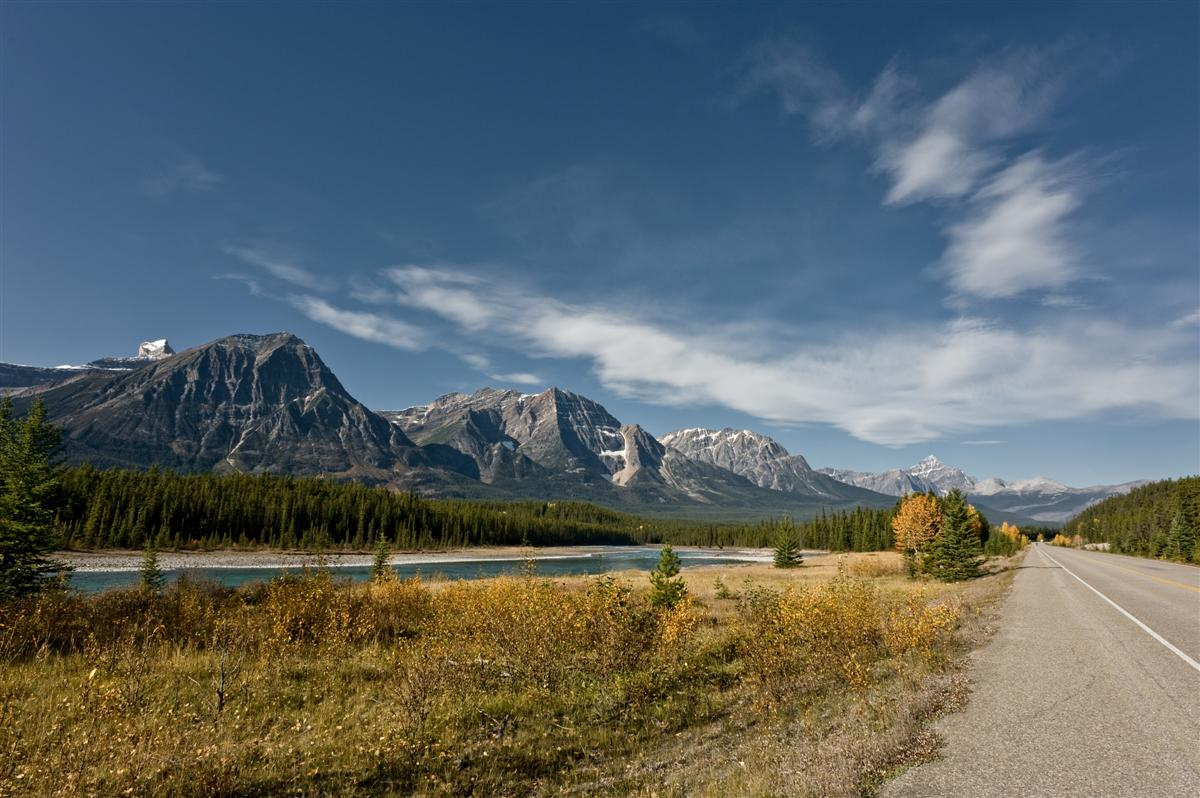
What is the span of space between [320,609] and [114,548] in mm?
99839

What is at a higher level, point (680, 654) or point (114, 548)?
point (680, 654)

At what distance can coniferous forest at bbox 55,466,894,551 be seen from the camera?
89812mm

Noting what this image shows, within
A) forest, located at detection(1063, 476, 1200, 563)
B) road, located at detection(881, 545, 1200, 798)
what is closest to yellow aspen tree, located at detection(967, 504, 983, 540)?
forest, located at detection(1063, 476, 1200, 563)

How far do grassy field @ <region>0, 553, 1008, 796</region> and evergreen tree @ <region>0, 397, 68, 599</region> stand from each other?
21.1 feet

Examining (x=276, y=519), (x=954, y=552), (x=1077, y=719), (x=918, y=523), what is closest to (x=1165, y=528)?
(x=918, y=523)

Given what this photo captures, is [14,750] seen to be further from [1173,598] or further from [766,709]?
[1173,598]

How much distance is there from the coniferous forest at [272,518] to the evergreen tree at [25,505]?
67445 millimetres

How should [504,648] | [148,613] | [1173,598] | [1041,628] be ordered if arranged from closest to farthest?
[504,648] < [148,613] < [1041,628] < [1173,598]

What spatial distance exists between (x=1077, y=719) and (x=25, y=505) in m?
29.7

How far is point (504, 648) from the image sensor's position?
12.6m

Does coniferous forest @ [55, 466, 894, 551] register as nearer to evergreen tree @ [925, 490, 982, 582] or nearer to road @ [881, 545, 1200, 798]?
evergreen tree @ [925, 490, 982, 582]

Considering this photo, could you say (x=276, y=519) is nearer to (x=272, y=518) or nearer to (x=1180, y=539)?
(x=272, y=518)

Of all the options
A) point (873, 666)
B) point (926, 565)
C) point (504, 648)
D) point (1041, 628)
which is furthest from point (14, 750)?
point (926, 565)

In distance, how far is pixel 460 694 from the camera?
425 inches
